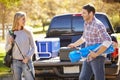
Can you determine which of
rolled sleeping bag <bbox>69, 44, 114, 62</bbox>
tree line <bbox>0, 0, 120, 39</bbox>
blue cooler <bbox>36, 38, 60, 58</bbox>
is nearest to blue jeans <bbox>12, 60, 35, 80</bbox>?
rolled sleeping bag <bbox>69, 44, 114, 62</bbox>

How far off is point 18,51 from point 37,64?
64.6 inches

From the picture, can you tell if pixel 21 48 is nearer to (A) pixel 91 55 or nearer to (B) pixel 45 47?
(A) pixel 91 55

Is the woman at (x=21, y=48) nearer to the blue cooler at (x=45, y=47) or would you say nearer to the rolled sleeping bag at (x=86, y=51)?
the rolled sleeping bag at (x=86, y=51)

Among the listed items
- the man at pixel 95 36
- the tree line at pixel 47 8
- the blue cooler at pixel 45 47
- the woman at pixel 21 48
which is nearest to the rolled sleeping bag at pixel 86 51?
the man at pixel 95 36

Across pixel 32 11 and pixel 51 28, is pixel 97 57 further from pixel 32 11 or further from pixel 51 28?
pixel 32 11

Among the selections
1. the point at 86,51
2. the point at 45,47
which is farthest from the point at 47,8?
the point at 86,51

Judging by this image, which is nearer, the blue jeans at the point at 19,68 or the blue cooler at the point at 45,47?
the blue jeans at the point at 19,68

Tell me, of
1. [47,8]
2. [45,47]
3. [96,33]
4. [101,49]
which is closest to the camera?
[101,49]

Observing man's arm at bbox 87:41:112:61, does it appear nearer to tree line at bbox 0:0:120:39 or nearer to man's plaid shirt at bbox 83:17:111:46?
man's plaid shirt at bbox 83:17:111:46

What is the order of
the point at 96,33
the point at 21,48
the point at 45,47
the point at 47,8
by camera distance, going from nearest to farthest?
1. the point at 96,33
2. the point at 21,48
3. the point at 45,47
4. the point at 47,8

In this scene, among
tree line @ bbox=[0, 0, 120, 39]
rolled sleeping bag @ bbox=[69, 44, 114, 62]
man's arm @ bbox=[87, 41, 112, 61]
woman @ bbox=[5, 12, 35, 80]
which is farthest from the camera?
tree line @ bbox=[0, 0, 120, 39]

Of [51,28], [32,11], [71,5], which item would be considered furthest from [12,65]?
[71,5]

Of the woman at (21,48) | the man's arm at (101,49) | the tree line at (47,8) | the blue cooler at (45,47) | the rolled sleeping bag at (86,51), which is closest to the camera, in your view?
the man's arm at (101,49)

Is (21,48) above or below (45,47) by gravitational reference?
above
